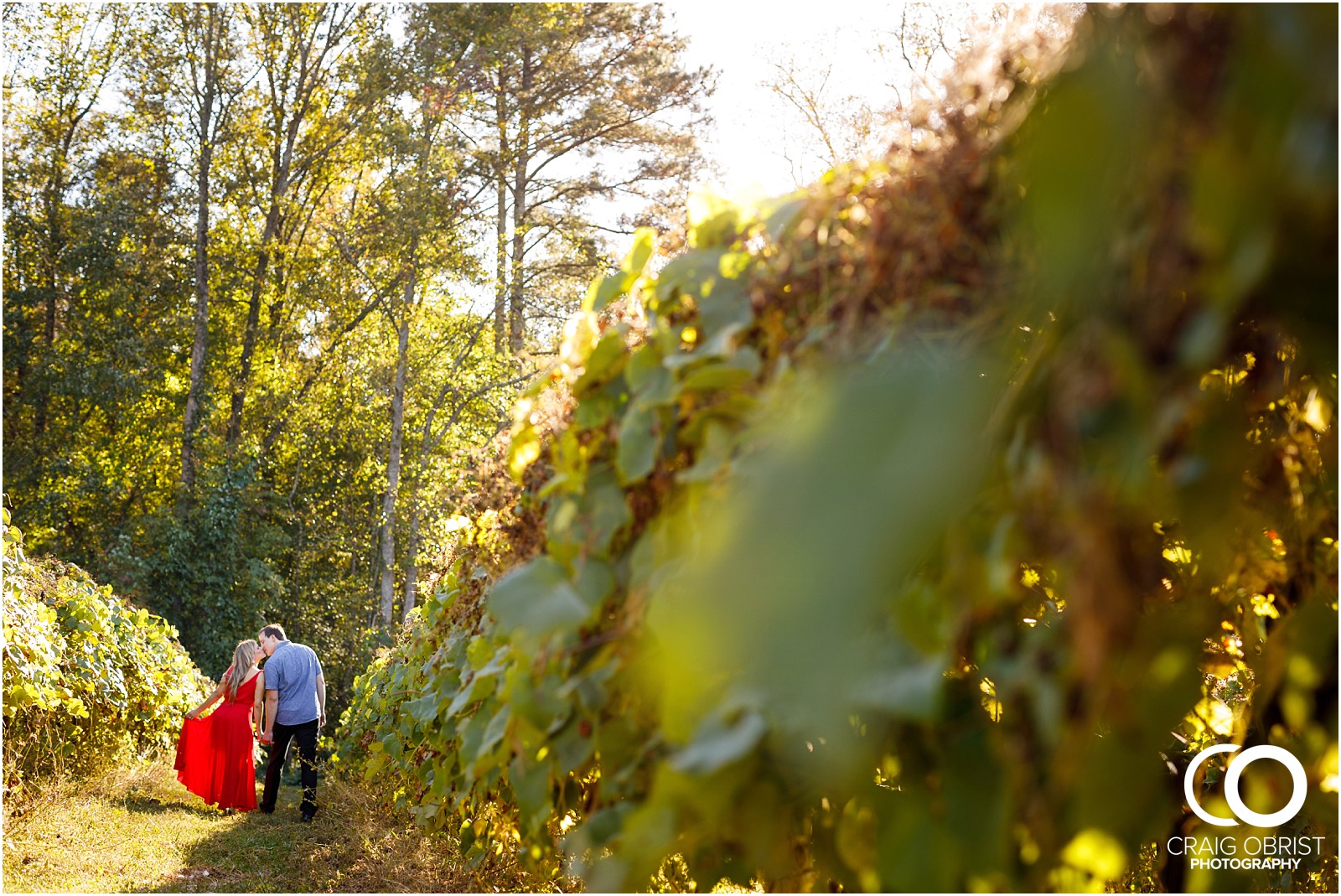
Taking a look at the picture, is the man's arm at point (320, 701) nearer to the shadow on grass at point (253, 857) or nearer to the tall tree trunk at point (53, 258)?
the shadow on grass at point (253, 857)

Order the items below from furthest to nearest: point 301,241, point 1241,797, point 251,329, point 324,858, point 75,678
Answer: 1. point 301,241
2. point 251,329
3. point 75,678
4. point 324,858
5. point 1241,797

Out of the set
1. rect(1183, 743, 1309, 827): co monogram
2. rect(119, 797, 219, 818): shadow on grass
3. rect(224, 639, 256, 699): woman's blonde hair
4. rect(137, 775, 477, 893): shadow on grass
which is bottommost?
rect(119, 797, 219, 818): shadow on grass

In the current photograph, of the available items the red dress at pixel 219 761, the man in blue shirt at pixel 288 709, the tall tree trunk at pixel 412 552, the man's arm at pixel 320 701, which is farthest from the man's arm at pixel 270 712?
the tall tree trunk at pixel 412 552

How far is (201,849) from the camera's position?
5.39 meters

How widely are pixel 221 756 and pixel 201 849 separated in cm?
163

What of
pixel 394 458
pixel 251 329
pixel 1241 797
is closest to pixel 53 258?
pixel 251 329

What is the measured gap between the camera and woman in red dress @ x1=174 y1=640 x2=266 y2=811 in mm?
6891

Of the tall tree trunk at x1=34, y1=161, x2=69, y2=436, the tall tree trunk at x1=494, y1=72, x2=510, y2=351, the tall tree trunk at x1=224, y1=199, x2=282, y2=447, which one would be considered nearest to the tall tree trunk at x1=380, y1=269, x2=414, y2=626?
the tall tree trunk at x1=494, y1=72, x2=510, y2=351

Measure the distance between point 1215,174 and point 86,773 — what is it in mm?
7377

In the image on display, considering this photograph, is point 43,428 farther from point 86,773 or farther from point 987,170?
point 987,170

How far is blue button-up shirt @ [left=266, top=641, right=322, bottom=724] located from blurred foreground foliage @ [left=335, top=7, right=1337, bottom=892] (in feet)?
20.6

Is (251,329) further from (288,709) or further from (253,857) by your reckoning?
(253,857)

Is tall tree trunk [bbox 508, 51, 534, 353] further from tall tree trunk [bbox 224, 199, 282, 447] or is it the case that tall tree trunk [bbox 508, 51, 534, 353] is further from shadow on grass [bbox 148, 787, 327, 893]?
shadow on grass [bbox 148, 787, 327, 893]

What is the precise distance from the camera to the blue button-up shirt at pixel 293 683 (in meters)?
7.04
